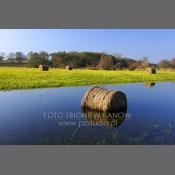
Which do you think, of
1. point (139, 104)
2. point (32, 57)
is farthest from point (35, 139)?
point (139, 104)

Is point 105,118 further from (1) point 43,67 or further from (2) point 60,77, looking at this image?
(2) point 60,77

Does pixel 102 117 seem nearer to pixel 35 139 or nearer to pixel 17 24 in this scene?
pixel 35 139

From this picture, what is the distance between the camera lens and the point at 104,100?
12.1 m

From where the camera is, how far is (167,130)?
1159 centimetres

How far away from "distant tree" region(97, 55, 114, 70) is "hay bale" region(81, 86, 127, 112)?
93 cm

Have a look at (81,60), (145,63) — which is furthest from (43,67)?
(145,63)

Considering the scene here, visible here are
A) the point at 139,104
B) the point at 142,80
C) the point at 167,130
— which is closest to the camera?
the point at 167,130

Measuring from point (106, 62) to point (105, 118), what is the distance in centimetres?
200

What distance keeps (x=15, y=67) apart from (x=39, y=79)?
236 cm

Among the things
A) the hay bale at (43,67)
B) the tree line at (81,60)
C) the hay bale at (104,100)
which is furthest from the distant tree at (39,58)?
the hay bale at (104,100)

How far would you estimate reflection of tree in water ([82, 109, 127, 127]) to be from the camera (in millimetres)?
11922

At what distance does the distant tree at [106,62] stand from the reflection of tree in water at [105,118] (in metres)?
1.71

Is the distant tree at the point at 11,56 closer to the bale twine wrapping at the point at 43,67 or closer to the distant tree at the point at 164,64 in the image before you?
the bale twine wrapping at the point at 43,67

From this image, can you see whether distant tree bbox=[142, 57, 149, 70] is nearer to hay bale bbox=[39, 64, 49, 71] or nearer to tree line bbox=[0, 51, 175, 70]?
tree line bbox=[0, 51, 175, 70]
